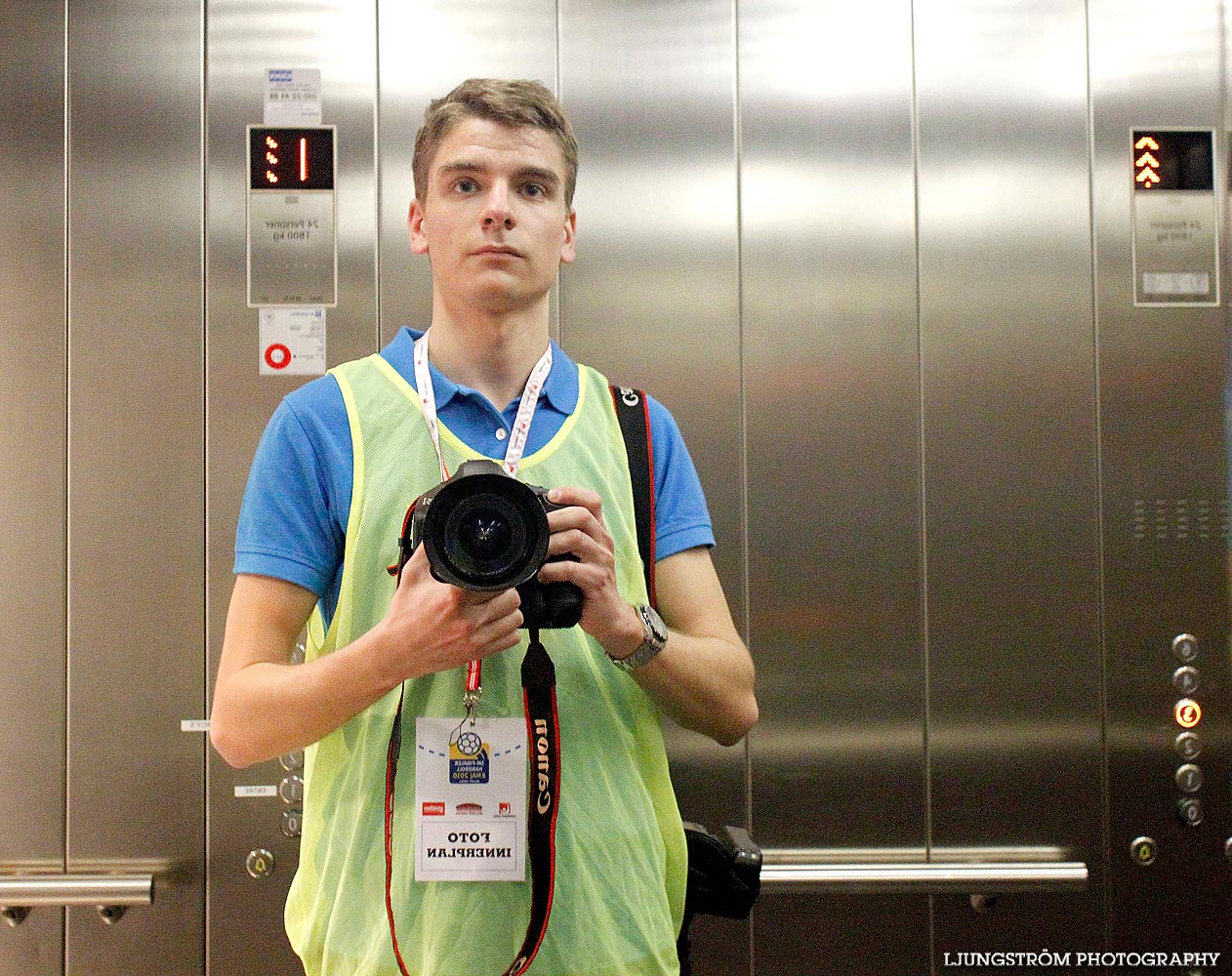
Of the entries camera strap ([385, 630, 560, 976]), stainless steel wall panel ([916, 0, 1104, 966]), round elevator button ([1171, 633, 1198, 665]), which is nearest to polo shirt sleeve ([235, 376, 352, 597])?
camera strap ([385, 630, 560, 976])

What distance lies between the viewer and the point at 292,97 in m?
2.30

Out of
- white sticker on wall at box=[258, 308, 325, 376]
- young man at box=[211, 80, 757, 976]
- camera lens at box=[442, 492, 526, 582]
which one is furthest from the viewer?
white sticker on wall at box=[258, 308, 325, 376]

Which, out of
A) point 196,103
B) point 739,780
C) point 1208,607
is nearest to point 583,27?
point 196,103

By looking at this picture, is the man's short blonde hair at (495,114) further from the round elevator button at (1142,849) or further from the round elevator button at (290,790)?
the round elevator button at (1142,849)

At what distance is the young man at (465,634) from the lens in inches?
43.9

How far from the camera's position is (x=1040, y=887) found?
2.24 m

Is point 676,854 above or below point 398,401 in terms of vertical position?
below

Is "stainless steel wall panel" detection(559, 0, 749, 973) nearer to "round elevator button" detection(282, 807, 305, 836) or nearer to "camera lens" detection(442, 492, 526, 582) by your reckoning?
"round elevator button" detection(282, 807, 305, 836)

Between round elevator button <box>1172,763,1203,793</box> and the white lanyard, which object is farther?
round elevator button <box>1172,763,1203,793</box>

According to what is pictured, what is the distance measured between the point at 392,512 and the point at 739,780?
4.49ft

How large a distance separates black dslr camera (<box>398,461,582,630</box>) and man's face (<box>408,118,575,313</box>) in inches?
11.8

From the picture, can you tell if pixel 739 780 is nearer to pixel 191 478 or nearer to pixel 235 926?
pixel 235 926

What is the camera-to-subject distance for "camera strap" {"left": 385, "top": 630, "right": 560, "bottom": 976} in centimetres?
116

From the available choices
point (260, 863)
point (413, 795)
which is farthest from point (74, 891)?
point (413, 795)
